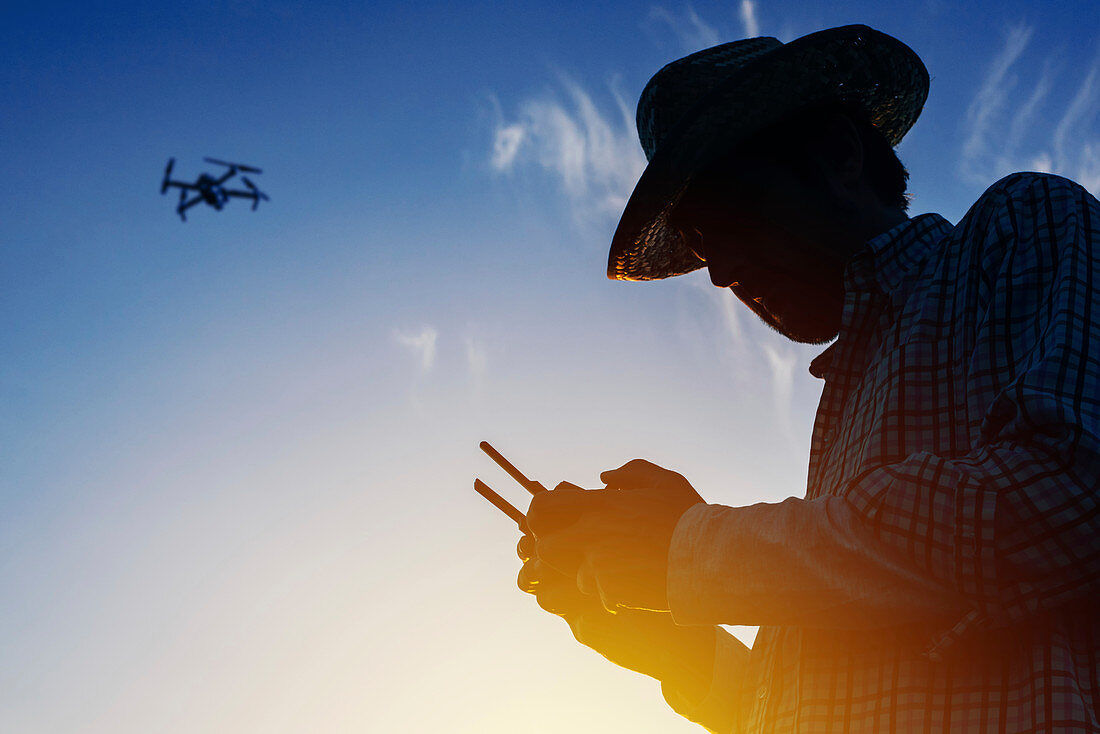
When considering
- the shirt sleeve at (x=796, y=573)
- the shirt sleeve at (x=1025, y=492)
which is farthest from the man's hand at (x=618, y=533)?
the shirt sleeve at (x=1025, y=492)

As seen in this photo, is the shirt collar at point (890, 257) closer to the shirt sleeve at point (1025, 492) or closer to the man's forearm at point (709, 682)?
the shirt sleeve at point (1025, 492)

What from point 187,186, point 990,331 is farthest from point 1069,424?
point 187,186

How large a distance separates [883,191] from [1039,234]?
1.23 meters

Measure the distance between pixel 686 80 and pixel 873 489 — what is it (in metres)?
2.20

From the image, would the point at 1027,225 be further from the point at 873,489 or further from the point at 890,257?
the point at 873,489

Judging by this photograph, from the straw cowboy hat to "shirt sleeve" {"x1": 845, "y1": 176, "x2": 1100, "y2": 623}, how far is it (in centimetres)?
137

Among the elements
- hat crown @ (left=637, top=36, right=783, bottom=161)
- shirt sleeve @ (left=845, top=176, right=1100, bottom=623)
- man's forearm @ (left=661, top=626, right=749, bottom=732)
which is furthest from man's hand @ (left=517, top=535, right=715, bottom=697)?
hat crown @ (left=637, top=36, right=783, bottom=161)

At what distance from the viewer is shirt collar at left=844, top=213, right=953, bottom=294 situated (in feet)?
6.60

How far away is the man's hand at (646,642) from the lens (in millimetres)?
2670

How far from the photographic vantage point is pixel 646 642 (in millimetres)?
2697

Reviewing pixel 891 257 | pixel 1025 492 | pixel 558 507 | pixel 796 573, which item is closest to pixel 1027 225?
pixel 891 257

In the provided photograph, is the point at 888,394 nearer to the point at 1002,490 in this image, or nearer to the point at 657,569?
the point at 1002,490

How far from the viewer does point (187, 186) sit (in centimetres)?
1479

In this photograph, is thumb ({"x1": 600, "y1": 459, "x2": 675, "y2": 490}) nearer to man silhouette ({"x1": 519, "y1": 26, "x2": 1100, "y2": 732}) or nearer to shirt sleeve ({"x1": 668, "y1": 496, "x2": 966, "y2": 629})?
man silhouette ({"x1": 519, "y1": 26, "x2": 1100, "y2": 732})
